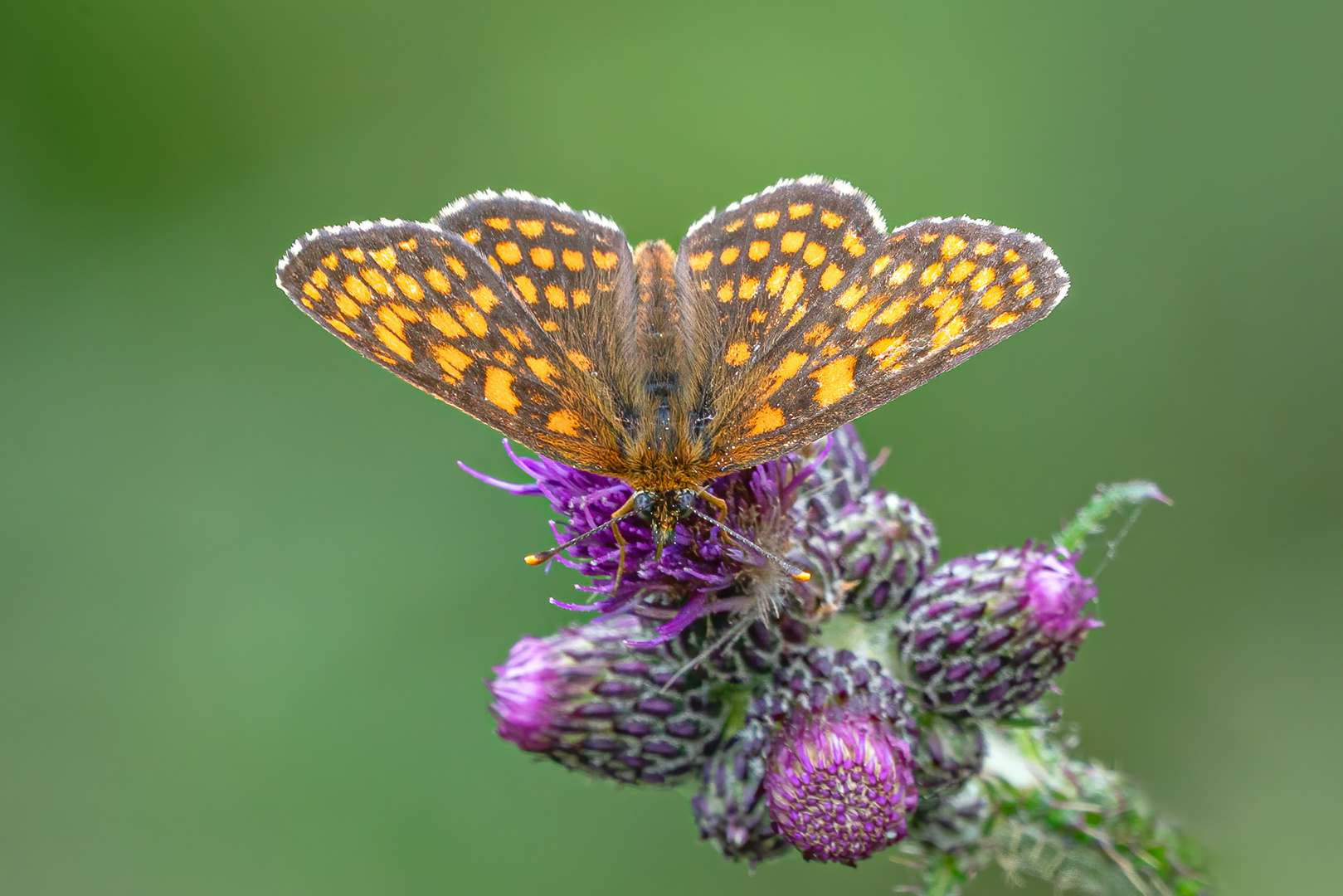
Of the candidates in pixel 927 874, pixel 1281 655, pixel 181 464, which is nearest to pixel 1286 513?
pixel 1281 655

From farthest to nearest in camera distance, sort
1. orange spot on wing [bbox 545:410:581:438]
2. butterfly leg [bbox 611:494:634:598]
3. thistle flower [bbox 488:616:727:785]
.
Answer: thistle flower [bbox 488:616:727:785] < orange spot on wing [bbox 545:410:581:438] < butterfly leg [bbox 611:494:634:598]

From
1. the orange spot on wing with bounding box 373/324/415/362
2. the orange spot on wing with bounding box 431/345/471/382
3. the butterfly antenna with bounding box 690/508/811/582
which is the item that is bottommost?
the butterfly antenna with bounding box 690/508/811/582

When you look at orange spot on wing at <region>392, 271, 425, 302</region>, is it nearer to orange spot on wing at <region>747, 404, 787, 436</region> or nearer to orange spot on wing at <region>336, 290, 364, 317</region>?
orange spot on wing at <region>336, 290, 364, 317</region>

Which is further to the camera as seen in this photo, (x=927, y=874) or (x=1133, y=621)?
(x=1133, y=621)

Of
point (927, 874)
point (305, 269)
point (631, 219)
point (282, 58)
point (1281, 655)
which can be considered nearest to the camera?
point (305, 269)

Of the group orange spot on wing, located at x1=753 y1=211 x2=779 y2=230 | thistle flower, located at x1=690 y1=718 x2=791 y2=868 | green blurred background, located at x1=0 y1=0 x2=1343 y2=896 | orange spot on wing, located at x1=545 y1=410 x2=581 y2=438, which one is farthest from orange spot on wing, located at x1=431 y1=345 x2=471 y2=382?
green blurred background, located at x1=0 y1=0 x2=1343 y2=896

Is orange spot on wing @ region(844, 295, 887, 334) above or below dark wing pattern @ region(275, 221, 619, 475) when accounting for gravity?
below

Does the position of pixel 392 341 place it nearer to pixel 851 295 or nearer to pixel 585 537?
pixel 585 537

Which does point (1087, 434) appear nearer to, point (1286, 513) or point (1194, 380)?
point (1194, 380)
